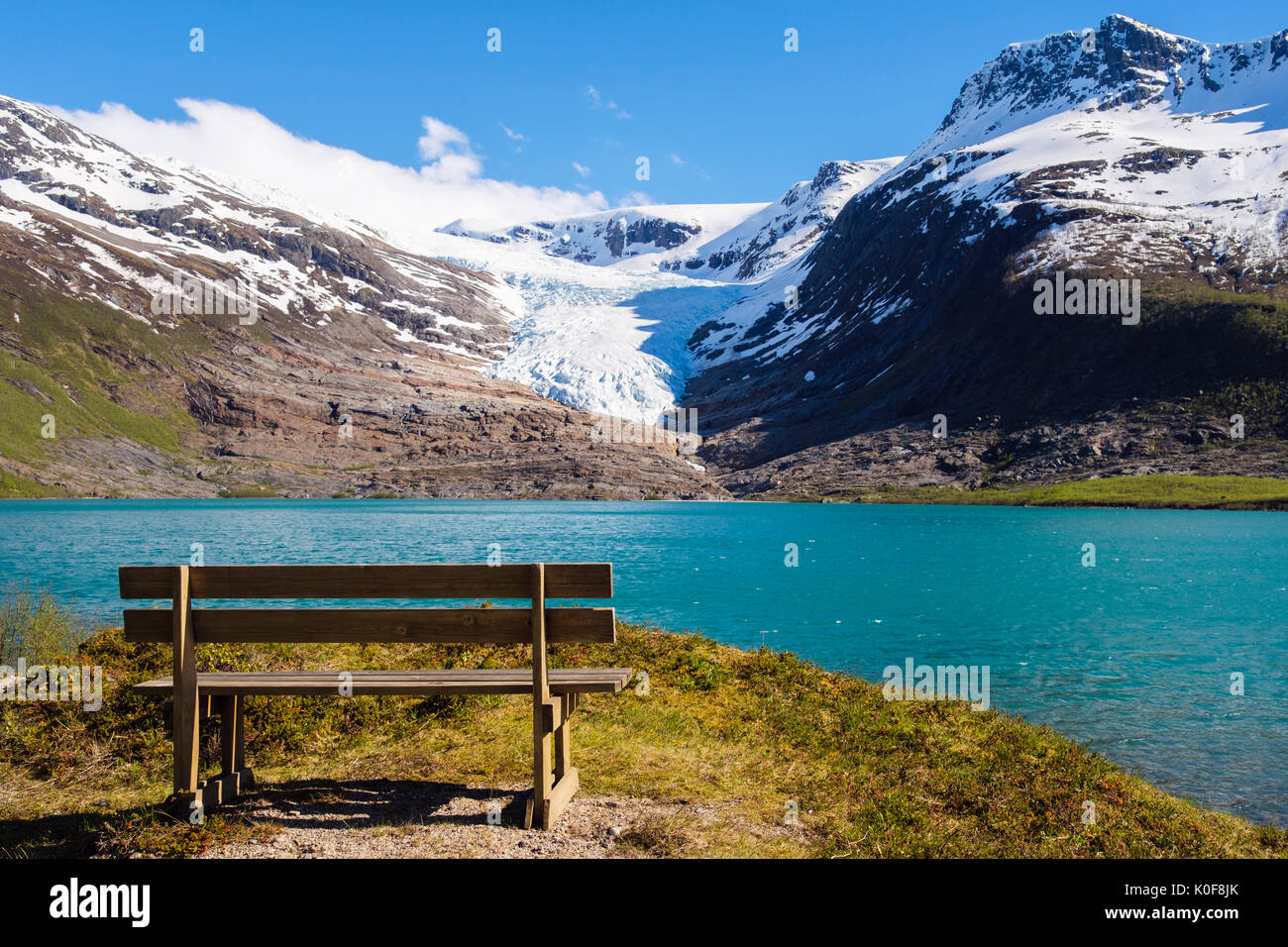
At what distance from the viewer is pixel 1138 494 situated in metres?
137

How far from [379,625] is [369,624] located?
4.5 inches

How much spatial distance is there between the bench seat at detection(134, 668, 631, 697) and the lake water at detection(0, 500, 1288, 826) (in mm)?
10700

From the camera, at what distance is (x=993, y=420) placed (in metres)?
178

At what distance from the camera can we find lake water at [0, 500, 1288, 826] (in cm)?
1839

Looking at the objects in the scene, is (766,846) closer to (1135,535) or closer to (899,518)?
(1135,535)

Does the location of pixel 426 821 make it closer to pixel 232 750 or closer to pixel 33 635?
pixel 232 750

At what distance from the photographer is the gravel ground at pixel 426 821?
7.87 metres

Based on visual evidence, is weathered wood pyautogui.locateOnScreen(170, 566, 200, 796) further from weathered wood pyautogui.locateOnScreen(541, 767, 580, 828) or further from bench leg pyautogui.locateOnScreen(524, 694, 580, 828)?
weathered wood pyautogui.locateOnScreen(541, 767, 580, 828)

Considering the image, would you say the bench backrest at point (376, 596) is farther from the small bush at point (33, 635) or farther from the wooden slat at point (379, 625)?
the small bush at point (33, 635)

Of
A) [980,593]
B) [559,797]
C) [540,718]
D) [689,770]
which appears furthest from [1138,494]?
[540,718]
